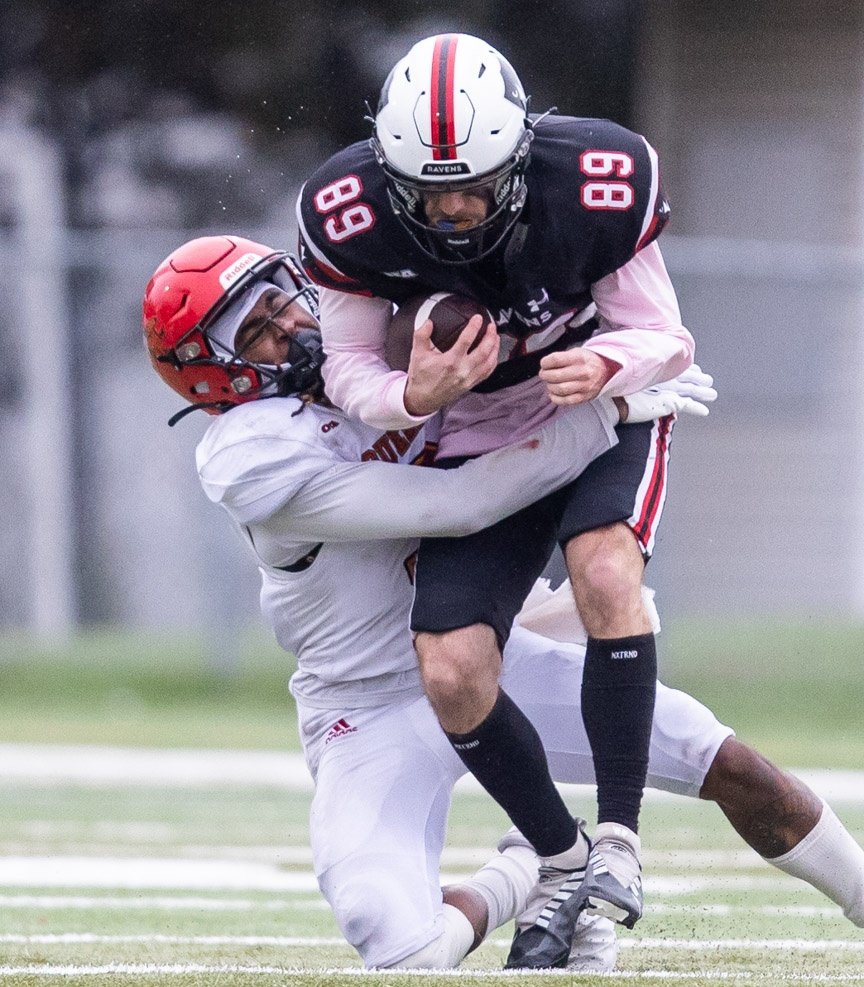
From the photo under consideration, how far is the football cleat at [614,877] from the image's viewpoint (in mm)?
3525

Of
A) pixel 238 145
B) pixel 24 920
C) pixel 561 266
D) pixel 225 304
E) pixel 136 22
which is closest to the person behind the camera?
pixel 561 266

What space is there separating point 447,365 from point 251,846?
9.52ft

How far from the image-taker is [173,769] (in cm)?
799

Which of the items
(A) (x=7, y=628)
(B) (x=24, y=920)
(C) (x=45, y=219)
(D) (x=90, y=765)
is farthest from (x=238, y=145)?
(B) (x=24, y=920)

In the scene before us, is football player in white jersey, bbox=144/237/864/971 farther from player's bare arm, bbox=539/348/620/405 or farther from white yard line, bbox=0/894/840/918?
white yard line, bbox=0/894/840/918

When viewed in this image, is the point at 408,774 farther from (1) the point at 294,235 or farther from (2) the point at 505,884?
(1) the point at 294,235

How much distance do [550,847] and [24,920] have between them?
55.2 inches

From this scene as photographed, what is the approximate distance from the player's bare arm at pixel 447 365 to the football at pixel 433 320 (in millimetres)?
29

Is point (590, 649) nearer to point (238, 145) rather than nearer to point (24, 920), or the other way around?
point (24, 920)

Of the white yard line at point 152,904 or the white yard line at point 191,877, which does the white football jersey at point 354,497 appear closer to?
the white yard line at point 152,904

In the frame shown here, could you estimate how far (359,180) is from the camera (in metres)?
3.75

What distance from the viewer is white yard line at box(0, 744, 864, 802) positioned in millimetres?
7574

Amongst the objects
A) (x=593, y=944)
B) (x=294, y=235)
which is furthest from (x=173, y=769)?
(x=593, y=944)

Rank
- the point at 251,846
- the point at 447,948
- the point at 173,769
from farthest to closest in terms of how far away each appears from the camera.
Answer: the point at 173,769
the point at 251,846
the point at 447,948
